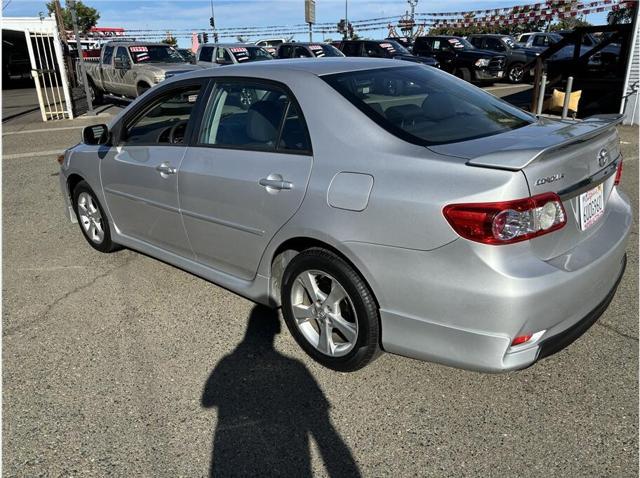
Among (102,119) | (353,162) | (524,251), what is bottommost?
(102,119)

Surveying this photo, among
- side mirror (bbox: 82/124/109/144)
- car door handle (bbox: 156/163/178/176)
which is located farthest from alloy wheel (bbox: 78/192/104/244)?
car door handle (bbox: 156/163/178/176)

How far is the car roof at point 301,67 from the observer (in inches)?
118

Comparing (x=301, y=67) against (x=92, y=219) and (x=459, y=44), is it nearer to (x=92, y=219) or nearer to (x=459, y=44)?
(x=92, y=219)

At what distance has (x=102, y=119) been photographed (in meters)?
14.0

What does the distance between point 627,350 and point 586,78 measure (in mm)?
11612

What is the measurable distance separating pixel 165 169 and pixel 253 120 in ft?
2.53

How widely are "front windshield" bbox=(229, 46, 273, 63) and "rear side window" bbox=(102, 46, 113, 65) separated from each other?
11.1 ft

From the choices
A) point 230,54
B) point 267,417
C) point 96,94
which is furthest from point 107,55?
point 267,417

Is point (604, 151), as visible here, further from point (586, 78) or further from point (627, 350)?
point (586, 78)

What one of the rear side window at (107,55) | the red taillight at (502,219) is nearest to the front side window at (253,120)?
the red taillight at (502,219)

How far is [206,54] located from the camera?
51.7 ft

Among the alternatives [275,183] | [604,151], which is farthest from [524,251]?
[275,183]

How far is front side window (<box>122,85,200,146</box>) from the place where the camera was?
→ 3.57m

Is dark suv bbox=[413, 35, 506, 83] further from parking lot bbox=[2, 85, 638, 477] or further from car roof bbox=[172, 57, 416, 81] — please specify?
car roof bbox=[172, 57, 416, 81]
